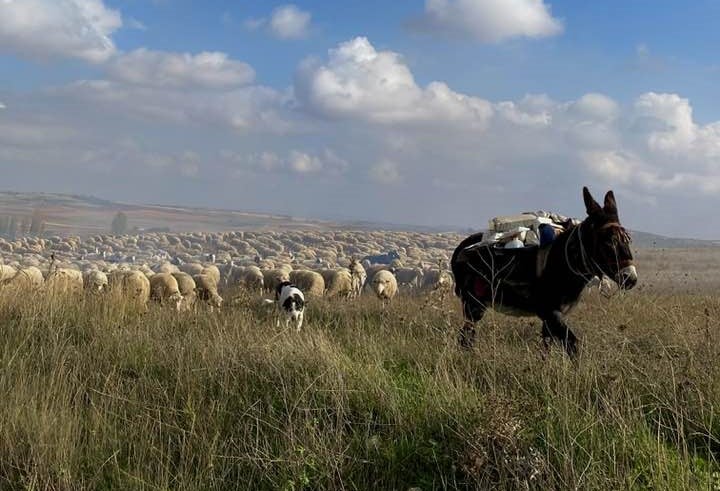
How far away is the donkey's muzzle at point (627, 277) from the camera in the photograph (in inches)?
221

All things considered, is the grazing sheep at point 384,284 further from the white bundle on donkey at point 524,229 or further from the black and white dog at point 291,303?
the white bundle on donkey at point 524,229

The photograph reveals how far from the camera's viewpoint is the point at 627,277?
5.62 m

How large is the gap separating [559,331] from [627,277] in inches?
30.1

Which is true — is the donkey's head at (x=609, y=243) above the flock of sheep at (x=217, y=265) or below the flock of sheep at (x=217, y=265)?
above

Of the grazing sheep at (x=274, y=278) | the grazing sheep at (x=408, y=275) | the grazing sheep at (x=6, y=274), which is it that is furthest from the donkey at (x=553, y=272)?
the grazing sheep at (x=408, y=275)

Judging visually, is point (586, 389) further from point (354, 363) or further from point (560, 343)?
point (354, 363)

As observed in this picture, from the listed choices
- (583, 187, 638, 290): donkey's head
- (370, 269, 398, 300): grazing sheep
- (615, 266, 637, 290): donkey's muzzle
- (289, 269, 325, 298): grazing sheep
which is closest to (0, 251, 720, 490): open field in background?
(615, 266, 637, 290): donkey's muzzle

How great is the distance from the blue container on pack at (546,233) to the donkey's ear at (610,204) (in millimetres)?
826

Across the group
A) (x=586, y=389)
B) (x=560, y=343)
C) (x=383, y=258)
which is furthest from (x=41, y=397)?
(x=383, y=258)

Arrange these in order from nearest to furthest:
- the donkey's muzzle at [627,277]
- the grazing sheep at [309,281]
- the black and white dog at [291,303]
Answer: the donkey's muzzle at [627,277] < the black and white dog at [291,303] < the grazing sheep at [309,281]

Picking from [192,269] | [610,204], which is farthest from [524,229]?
[192,269]

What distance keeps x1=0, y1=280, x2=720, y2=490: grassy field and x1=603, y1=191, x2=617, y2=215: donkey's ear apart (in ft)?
3.55

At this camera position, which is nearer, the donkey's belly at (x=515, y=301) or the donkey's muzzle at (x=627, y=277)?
the donkey's muzzle at (x=627, y=277)

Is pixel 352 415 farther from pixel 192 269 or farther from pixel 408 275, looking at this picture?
pixel 192 269
